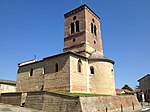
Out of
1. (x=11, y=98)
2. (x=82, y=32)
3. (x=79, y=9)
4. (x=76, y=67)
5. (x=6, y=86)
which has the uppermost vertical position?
(x=79, y=9)

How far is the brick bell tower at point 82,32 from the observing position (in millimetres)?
27125

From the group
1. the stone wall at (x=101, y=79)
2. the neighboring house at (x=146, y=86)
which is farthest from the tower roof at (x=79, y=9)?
the neighboring house at (x=146, y=86)

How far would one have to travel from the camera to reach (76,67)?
2178 cm

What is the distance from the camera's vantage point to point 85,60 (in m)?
23.9

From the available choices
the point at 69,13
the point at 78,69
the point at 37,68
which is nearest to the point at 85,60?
the point at 78,69

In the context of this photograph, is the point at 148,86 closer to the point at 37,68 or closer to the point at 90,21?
the point at 90,21

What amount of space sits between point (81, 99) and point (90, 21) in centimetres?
1845

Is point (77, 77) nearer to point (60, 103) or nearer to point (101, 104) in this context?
point (101, 104)

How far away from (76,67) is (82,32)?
8.55 meters

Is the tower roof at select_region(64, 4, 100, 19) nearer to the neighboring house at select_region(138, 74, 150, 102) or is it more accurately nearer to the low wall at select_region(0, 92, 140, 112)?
the low wall at select_region(0, 92, 140, 112)

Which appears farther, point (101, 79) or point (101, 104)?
point (101, 79)

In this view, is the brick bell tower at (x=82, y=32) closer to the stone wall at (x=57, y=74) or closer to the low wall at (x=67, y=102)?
the stone wall at (x=57, y=74)

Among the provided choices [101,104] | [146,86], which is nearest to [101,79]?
[101,104]

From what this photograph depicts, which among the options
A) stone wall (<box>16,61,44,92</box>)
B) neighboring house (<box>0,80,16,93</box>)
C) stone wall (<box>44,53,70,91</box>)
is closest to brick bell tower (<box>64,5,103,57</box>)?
stone wall (<box>44,53,70,91</box>)
